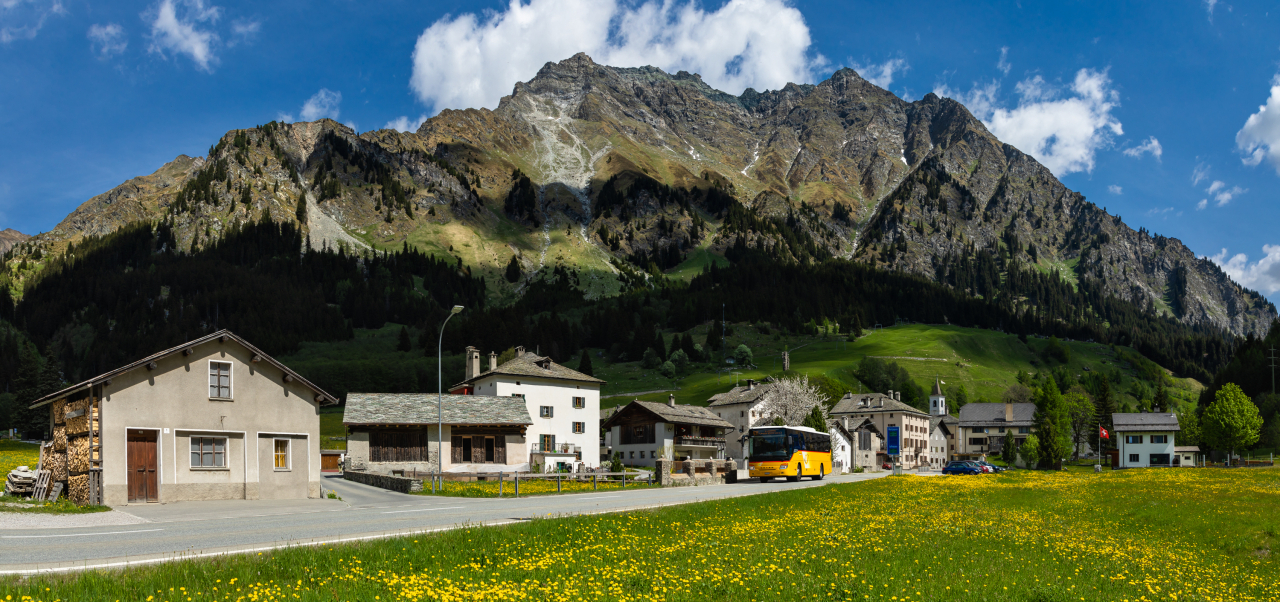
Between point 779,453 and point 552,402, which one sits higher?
point 552,402

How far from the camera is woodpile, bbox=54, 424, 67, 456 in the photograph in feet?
110

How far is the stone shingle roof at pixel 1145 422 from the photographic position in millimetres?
121562

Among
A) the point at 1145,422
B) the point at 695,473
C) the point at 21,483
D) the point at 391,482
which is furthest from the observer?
the point at 1145,422

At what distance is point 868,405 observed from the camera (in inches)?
5999

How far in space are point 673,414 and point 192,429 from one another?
222 feet

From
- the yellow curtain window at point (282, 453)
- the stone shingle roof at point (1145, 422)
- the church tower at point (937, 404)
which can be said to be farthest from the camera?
the church tower at point (937, 404)

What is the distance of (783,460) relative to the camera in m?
58.4

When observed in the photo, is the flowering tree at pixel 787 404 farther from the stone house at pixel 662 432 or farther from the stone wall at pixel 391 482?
the stone wall at pixel 391 482

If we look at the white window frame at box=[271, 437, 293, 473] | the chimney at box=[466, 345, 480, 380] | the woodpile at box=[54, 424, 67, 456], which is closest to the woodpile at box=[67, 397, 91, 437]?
the woodpile at box=[54, 424, 67, 456]

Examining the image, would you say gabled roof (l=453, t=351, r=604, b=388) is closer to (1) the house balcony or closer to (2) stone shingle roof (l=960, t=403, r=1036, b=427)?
(1) the house balcony

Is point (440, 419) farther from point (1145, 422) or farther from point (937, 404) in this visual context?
point (937, 404)

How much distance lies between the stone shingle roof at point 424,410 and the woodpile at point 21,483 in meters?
25.6

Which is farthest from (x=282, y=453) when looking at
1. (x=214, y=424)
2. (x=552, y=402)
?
(x=552, y=402)

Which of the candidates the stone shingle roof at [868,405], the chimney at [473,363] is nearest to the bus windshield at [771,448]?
the chimney at [473,363]
